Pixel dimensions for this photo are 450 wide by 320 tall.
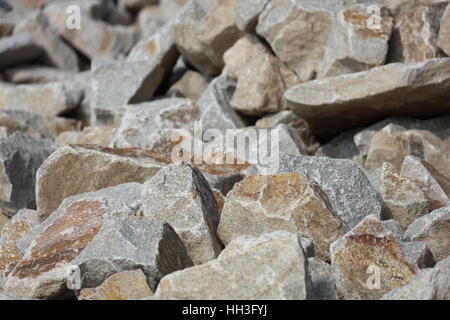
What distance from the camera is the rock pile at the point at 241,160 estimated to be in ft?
9.98

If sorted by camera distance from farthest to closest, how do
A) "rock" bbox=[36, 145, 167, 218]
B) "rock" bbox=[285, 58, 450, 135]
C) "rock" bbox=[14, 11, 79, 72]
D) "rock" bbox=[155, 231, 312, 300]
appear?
"rock" bbox=[14, 11, 79, 72], "rock" bbox=[285, 58, 450, 135], "rock" bbox=[36, 145, 167, 218], "rock" bbox=[155, 231, 312, 300]

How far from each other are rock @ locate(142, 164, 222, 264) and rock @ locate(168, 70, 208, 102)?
3.07 meters

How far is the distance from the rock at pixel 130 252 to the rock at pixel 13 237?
33.8 inches

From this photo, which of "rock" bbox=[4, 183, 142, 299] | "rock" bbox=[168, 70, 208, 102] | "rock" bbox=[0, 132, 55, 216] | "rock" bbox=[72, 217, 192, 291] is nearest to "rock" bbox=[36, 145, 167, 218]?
"rock" bbox=[4, 183, 142, 299]

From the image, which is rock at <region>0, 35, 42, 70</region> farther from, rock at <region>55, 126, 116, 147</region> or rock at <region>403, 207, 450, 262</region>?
rock at <region>403, 207, 450, 262</region>

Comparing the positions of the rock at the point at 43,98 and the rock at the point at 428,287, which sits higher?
the rock at the point at 428,287

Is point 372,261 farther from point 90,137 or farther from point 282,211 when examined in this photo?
point 90,137

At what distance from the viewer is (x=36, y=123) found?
20.8ft

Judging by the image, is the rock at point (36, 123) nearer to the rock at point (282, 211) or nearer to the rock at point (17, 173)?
the rock at point (17, 173)

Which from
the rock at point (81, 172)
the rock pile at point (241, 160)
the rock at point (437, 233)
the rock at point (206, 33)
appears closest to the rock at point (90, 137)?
the rock pile at point (241, 160)

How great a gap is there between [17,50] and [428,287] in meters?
6.28

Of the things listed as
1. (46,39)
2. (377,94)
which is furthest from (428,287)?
(46,39)

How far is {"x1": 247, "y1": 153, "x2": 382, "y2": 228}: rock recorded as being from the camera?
376cm

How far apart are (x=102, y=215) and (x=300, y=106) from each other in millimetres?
1942
